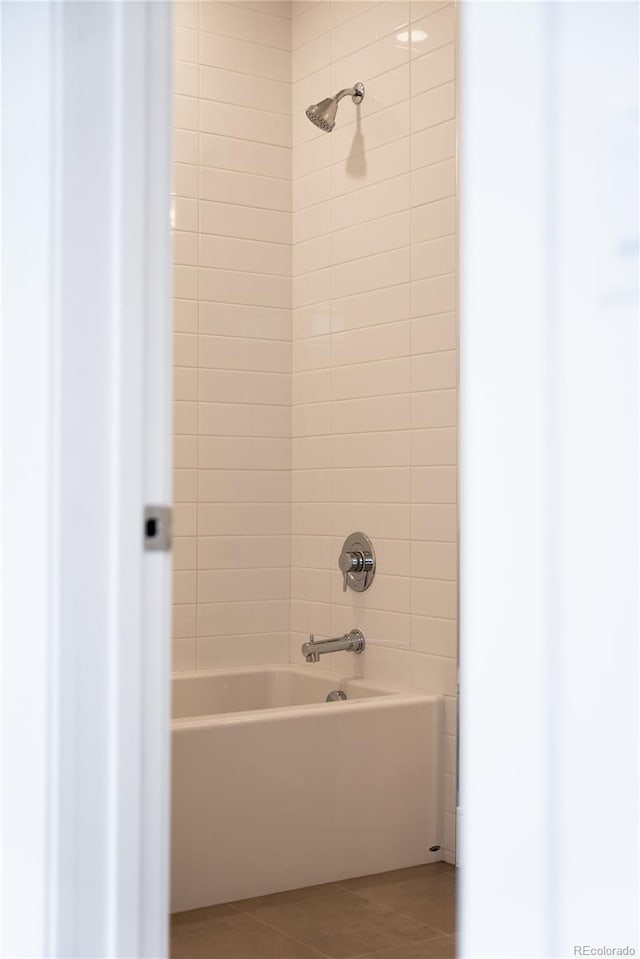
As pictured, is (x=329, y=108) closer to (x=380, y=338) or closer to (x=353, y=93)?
(x=353, y=93)

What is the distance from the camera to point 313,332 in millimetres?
3832

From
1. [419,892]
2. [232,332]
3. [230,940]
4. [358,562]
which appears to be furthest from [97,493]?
[232,332]

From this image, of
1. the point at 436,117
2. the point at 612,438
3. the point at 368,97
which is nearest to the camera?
the point at 612,438

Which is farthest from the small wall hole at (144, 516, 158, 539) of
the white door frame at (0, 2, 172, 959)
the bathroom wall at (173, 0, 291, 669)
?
the bathroom wall at (173, 0, 291, 669)

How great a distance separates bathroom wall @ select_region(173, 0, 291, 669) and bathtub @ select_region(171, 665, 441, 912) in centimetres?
68

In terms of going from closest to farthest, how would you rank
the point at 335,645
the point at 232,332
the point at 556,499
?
the point at 556,499 < the point at 335,645 < the point at 232,332

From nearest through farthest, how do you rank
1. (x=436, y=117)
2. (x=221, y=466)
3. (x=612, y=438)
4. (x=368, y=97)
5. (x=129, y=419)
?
(x=612, y=438)
(x=129, y=419)
(x=436, y=117)
(x=368, y=97)
(x=221, y=466)

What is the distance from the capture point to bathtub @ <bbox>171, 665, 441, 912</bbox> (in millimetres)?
2777

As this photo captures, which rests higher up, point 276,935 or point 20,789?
point 20,789

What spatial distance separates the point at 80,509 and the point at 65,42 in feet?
2.10

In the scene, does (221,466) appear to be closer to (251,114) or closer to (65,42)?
(251,114)

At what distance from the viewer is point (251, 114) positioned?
3875 millimetres

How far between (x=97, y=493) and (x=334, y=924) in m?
1.68

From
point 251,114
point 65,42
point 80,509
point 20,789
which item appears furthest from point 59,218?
point 251,114
